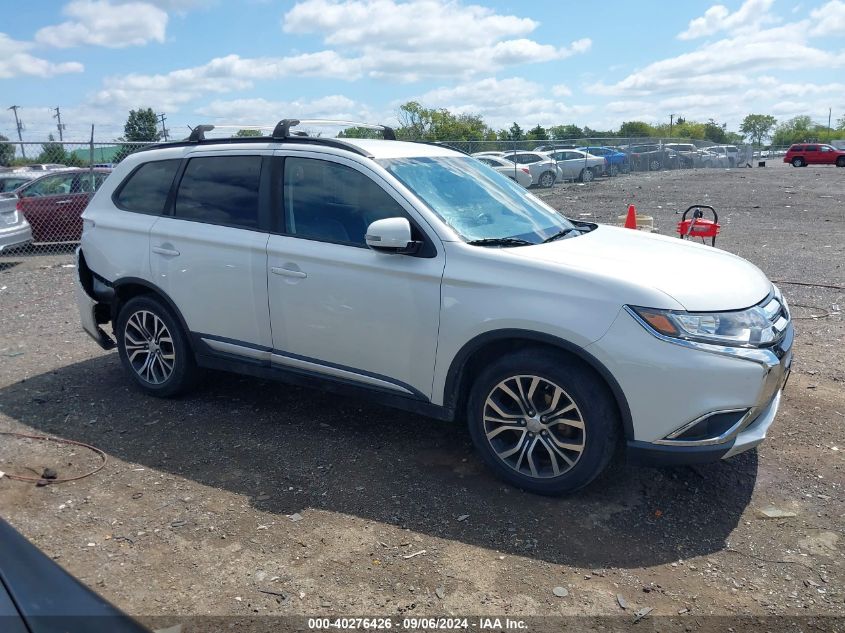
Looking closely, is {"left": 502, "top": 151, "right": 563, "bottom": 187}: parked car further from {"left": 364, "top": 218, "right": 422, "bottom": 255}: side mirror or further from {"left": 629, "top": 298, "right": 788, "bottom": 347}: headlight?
{"left": 629, "top": 298, "right": 788, "bottom": 347}: headlight

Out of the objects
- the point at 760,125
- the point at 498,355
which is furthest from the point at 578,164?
the point at 760,125

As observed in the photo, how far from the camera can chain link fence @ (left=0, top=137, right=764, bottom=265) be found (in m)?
13.6

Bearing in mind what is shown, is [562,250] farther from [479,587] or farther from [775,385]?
[479,587]

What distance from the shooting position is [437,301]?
163 inches

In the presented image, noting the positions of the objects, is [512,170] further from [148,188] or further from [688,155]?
[688,155]

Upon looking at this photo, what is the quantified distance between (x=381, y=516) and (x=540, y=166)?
85.0ft

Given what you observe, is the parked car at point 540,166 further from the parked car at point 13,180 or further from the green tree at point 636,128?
the green tree at point 636,128

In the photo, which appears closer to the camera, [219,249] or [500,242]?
[500,242]

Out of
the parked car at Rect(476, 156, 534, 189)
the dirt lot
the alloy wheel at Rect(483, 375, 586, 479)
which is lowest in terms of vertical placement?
the dirt lot

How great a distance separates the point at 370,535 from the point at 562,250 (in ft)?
6.28

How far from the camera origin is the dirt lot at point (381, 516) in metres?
3.23

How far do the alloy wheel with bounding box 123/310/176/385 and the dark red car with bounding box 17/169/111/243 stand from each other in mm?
9344

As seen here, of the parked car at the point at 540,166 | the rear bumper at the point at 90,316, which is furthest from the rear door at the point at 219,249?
the parked car at the point at 540,166

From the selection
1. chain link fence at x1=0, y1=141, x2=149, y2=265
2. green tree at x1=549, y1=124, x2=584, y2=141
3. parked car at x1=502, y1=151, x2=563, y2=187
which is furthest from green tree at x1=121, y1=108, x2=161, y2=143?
green tree at x1=549, y1=124, x2=584, y2=141
